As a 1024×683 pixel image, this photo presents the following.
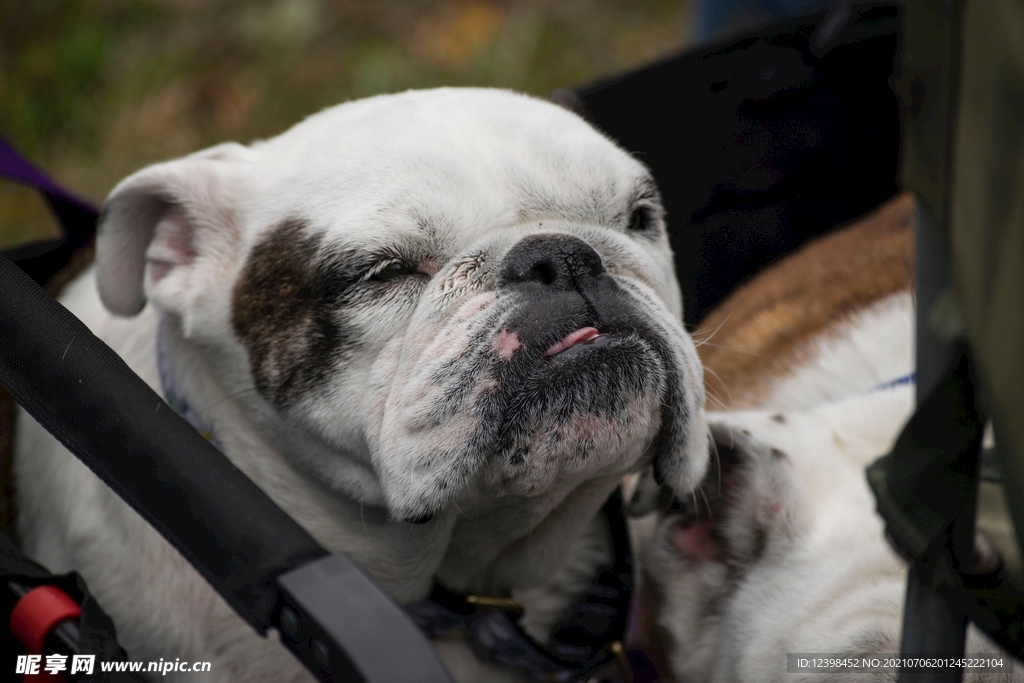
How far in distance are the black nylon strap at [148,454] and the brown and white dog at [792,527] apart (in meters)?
0.80

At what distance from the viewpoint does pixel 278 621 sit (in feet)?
3.48

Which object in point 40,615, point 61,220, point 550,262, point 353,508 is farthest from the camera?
point 61,220

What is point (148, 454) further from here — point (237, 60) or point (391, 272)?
point (237, 60)

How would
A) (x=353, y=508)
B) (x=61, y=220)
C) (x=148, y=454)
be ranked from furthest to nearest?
(x=61, y=220) < (x=353, y=508) < (x=148, y=454)

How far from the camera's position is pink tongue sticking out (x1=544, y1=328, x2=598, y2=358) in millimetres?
1401

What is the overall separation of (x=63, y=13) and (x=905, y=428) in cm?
450

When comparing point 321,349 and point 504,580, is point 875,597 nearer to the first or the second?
point 504,580

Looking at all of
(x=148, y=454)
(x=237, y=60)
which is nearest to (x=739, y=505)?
(x=148, y=454)

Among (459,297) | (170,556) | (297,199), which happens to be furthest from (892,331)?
(170,556)

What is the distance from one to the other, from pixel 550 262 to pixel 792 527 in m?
0.78

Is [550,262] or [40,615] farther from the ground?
[550,262]

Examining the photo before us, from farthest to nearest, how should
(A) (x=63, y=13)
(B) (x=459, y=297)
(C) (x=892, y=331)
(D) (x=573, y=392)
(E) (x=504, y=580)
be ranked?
(A) (x=63, y=13) < (C) (x=892, y=331) < (E) (x=504, y=580) < (B) (x=459, y=297) < (D) (x=573, y=392)

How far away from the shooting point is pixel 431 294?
4.92 feet

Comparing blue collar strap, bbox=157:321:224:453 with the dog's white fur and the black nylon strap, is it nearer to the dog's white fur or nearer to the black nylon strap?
the black nylon strap
